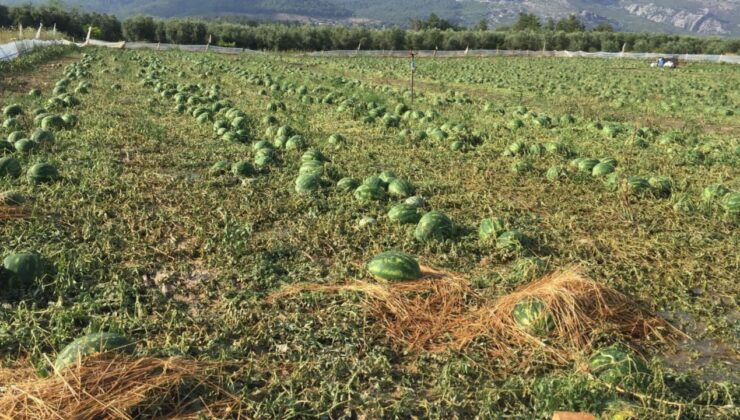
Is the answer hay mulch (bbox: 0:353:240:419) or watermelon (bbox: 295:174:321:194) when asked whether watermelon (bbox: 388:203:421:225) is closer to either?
watermelon (bbox: 295:174:321:194)

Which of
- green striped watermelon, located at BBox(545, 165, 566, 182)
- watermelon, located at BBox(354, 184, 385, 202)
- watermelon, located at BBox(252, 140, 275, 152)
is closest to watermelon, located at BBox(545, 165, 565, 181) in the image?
green striped watermelon, located at BBox(545, 165, 566, 182)

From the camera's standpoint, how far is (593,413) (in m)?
3.52

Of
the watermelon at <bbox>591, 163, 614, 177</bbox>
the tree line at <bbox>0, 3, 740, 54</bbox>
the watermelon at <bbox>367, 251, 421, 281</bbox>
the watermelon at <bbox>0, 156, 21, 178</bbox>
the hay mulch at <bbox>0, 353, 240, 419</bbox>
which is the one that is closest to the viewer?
the hay mulch at <bbox>0, 353, 240, 419</bbox>

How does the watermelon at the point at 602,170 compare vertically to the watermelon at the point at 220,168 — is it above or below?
above

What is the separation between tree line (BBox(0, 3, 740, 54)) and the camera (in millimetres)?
59469

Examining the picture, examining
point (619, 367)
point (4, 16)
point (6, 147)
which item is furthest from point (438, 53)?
point (619, 367)

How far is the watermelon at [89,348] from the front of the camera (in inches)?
144

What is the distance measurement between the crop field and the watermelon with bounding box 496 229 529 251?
0.02 metres

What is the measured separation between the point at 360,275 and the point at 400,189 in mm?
2643

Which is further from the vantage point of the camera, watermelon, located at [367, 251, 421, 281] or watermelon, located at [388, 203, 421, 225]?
watermelon, located at [388, 203, 421, 225]

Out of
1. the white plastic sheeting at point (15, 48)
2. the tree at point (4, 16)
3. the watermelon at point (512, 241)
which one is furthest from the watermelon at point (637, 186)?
the tree at point (4, 16)

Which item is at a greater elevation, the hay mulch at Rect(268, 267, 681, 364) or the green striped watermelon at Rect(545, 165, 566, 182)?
the green striped watermelon at Rect(545, 165, 566, 182)

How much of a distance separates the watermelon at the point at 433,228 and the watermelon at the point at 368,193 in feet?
4.38

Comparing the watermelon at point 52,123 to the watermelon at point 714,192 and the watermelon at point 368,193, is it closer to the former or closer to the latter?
the watermelon at point 368,193
